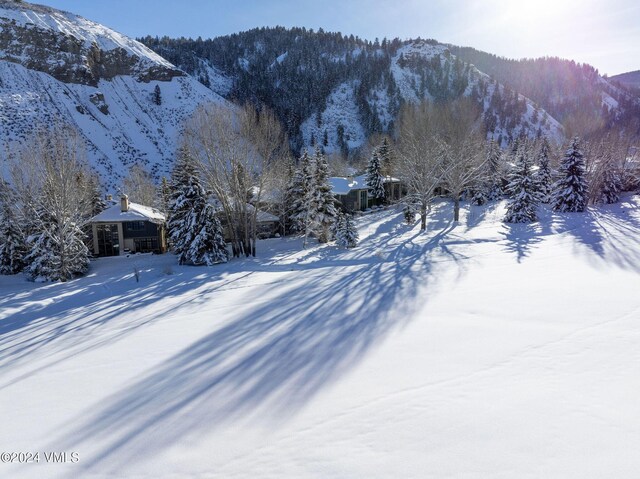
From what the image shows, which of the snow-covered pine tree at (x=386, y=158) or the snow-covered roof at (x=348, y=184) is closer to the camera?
the snow-covered roof at (x=348, y=184)

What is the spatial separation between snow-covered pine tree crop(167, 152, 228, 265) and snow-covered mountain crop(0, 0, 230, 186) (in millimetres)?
47322

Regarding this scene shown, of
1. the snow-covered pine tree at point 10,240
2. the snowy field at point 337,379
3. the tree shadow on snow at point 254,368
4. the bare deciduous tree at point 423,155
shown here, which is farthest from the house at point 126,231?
the bare deciduous tree at point 423,155

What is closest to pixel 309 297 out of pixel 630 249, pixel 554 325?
pixel 554 325

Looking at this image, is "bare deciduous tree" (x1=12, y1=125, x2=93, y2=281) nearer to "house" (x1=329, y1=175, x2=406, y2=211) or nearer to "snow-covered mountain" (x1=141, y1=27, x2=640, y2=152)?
"house" (x1=329, y1=175, x2=406, y2=211)

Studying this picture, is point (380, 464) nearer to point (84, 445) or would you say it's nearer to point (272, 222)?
point (84, 445)

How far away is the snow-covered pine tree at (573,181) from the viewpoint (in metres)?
31.7

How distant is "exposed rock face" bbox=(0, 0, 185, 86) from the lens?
7581 centimetres

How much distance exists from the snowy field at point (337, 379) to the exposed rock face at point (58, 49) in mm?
91267

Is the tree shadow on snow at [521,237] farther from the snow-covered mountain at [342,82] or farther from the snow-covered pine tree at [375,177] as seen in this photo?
the snow-covered mountain at [342,82]

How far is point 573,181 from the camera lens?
32.0 m

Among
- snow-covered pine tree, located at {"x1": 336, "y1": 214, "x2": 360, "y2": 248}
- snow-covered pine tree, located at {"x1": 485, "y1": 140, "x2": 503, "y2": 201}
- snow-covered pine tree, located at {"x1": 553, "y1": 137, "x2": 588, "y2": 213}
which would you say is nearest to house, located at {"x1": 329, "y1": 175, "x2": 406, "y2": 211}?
snow-covered pine tree, located at {"x1": 485, "y1": 140, "x2": 503, "y2": 201}

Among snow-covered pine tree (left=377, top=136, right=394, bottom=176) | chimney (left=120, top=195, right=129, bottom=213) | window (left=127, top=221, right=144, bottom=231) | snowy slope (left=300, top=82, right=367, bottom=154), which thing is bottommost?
window (left=127, top=221, right=144, bottom=231)

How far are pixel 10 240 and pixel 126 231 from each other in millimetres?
7872

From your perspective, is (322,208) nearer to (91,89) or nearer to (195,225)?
(195,225)
